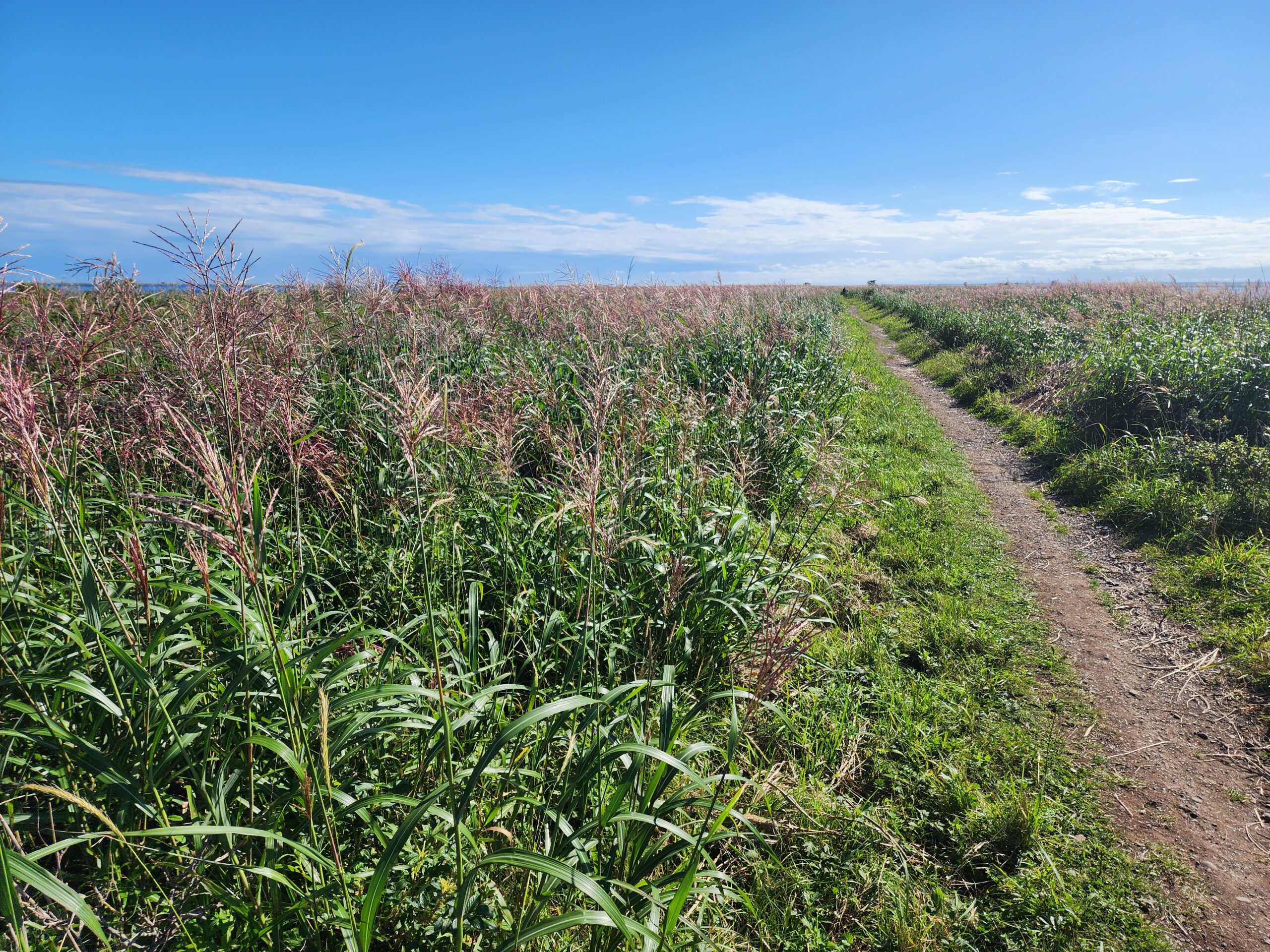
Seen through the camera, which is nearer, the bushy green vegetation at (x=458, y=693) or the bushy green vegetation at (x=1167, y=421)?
the bushy green vegetation at (x=458, y=693)

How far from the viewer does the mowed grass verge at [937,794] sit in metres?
2.61

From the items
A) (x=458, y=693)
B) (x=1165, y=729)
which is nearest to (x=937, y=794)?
(x=1165, y=729)

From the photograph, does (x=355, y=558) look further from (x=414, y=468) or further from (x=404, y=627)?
(x=414, y=468)

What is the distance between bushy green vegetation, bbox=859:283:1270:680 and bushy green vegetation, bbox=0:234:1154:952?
6.25ft

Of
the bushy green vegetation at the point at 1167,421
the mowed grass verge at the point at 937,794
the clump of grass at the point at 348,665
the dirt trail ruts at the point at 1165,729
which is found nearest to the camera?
the clump of grass at the point at 348,665

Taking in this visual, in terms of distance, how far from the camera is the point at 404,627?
2.67 m

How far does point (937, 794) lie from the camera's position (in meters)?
3.24

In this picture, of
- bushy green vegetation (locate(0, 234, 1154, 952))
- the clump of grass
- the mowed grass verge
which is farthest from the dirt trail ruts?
the clump of grass

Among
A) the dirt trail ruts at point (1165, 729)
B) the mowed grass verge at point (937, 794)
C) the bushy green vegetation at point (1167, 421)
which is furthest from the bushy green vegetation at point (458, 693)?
the bushy green vegetation at point (1167, 421)

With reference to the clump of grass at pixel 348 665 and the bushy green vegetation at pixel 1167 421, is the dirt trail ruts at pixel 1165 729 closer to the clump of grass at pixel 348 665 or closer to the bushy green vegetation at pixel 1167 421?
the bushy green vegetation at pixel 1167 421

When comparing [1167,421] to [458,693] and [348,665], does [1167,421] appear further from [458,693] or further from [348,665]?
[348,665]

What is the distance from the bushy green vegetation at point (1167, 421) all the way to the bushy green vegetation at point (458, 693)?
1905 millimetres

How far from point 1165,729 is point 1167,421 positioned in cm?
654

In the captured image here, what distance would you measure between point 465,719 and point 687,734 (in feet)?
4.92
